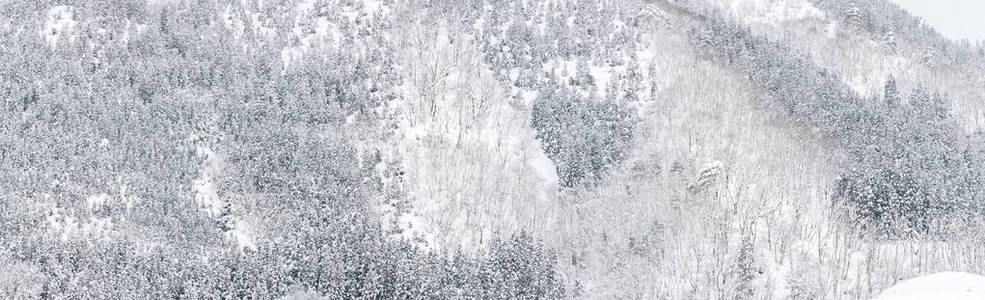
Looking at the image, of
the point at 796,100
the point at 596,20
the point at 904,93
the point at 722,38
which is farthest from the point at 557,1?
the point at 904,93

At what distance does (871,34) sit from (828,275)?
79.4 m

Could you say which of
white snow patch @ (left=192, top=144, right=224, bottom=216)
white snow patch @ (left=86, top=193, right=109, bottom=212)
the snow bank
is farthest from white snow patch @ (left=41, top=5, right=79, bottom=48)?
the snow bank

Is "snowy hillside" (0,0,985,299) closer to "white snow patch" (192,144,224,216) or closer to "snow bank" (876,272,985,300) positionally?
"white snow patch" (192,144,224,216)

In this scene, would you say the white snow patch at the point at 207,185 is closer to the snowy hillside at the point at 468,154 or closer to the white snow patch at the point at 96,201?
the snowy hillside at the point at 468,154

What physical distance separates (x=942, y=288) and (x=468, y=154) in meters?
107

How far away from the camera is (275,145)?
405ft

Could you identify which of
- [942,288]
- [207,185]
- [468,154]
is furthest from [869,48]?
[942,288]

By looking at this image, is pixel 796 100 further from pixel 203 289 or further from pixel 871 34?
pixel 203 289

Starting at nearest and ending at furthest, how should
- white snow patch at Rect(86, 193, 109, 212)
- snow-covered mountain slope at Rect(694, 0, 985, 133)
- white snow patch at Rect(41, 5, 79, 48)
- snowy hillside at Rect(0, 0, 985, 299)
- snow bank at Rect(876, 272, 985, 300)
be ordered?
snow bank at Rect(876, 272, 985, 300) → snowy hillside at Rect(0, 0, 985, 299) → white snow patch at Rect(86, 193, 109, 212) → white snow patch at Rect(41, 5, 79, 48) → snow-covered mountain slope at Rect(694, 0, 985, 133)

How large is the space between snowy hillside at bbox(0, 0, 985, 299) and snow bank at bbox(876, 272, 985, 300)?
79469mm

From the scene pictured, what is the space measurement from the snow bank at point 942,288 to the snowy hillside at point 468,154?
261ft

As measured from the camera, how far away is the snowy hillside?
105 metres

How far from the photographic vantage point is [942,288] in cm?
2245

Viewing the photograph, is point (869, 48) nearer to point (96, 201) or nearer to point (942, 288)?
point (96, 201)
